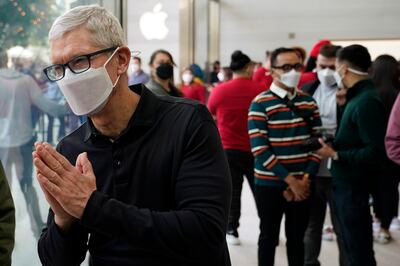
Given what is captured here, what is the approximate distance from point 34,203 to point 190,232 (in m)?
2.05

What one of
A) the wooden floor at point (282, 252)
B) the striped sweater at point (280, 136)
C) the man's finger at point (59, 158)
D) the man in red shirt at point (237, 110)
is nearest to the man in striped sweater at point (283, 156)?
the striped sweater at point (280, 136)

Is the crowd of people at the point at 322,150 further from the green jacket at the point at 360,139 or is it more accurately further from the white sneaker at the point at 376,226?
the white sneaker at the point at 376,226

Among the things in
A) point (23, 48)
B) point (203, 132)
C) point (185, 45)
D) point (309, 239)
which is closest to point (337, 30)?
point (185, 45)

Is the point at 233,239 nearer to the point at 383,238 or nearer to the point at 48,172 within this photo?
the point at 383,238

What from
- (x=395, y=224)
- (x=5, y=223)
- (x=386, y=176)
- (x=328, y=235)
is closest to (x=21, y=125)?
(x=5, y=223)

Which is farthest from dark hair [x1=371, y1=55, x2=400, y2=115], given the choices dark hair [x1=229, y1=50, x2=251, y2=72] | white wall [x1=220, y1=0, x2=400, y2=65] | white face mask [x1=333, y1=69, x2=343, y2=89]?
white wall [x1=220, y1=0, x2=400, y2=65]

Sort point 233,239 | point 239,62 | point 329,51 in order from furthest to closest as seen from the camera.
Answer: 1. point 233,239
2. point 239,62
3. point 329,51

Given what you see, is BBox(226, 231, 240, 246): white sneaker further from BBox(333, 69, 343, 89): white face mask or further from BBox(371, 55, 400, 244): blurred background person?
BBox(333, 69, 343, 89): white face mask

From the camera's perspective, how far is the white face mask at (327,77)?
2.69 m

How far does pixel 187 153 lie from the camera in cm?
100

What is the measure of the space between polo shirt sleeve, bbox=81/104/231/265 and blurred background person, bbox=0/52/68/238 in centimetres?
175

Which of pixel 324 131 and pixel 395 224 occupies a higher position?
pixel 324 131

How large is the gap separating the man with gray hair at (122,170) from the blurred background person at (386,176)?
8.78 ft

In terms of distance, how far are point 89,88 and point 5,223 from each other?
1.79 feet
